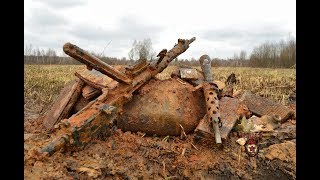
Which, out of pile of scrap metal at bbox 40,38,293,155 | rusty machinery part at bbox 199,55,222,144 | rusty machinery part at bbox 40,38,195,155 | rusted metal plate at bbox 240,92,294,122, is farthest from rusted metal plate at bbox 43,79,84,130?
rusted metal plate at bbox 240,92,294,122

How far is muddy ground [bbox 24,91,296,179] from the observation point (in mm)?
4404

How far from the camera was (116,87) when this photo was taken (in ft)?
18.3

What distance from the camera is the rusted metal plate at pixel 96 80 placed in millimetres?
5688

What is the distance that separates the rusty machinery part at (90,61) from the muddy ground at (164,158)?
2.57 feet

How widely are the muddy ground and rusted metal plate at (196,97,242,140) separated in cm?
20

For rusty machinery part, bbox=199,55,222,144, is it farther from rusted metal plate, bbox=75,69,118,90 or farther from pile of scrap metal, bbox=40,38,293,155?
rusted metal plate, bbox=75,69,118,90

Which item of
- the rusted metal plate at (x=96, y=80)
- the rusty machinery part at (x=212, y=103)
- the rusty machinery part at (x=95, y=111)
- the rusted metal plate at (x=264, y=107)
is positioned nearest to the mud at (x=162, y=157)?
the rusty machinery part at (x=95, y=111)

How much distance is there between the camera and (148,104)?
580cm

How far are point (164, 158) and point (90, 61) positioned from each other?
5.47ft

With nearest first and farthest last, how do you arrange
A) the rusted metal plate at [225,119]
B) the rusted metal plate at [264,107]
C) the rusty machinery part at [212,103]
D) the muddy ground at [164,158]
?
the muddy ground at [164,158]
the rusty machinery part at [212,103]
the rusted metal plate at [225,119]
the rusted metal plate at [264,107]

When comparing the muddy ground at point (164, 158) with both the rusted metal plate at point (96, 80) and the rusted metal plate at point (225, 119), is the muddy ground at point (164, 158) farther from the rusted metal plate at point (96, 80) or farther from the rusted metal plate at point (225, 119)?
the rusted metal plate at point (96, 80)
